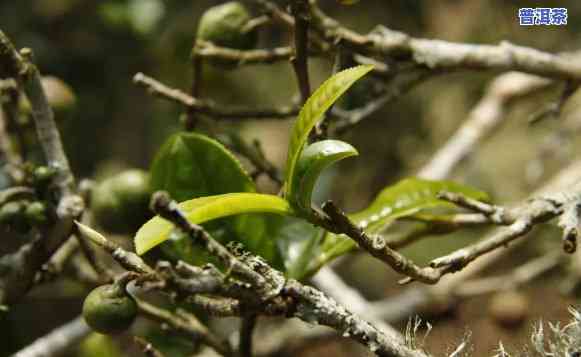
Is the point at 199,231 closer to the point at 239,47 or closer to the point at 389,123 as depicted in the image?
the point at 239,47

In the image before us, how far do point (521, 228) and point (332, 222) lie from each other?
0.26m

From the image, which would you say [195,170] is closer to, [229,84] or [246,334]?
[246,334]

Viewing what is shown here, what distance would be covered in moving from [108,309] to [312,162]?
26 centimetres

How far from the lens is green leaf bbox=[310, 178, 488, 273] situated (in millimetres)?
971

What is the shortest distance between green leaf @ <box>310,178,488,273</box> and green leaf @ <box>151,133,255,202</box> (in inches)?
4.9

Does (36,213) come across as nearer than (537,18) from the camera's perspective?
Yes

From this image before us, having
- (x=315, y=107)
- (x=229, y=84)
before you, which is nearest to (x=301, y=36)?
(x=315, y=107)

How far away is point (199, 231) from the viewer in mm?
627

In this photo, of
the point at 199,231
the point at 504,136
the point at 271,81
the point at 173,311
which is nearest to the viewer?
the point at 199,231

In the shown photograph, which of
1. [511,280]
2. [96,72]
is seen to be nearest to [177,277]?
[511,280]

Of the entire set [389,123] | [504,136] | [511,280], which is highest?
[389,123]

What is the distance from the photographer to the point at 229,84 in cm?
203

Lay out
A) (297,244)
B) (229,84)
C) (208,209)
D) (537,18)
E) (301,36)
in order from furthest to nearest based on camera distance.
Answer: (229,84)
(537,18)
(297,244)
(301,36)
(208,209)

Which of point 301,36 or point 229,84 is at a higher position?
point 301,36
